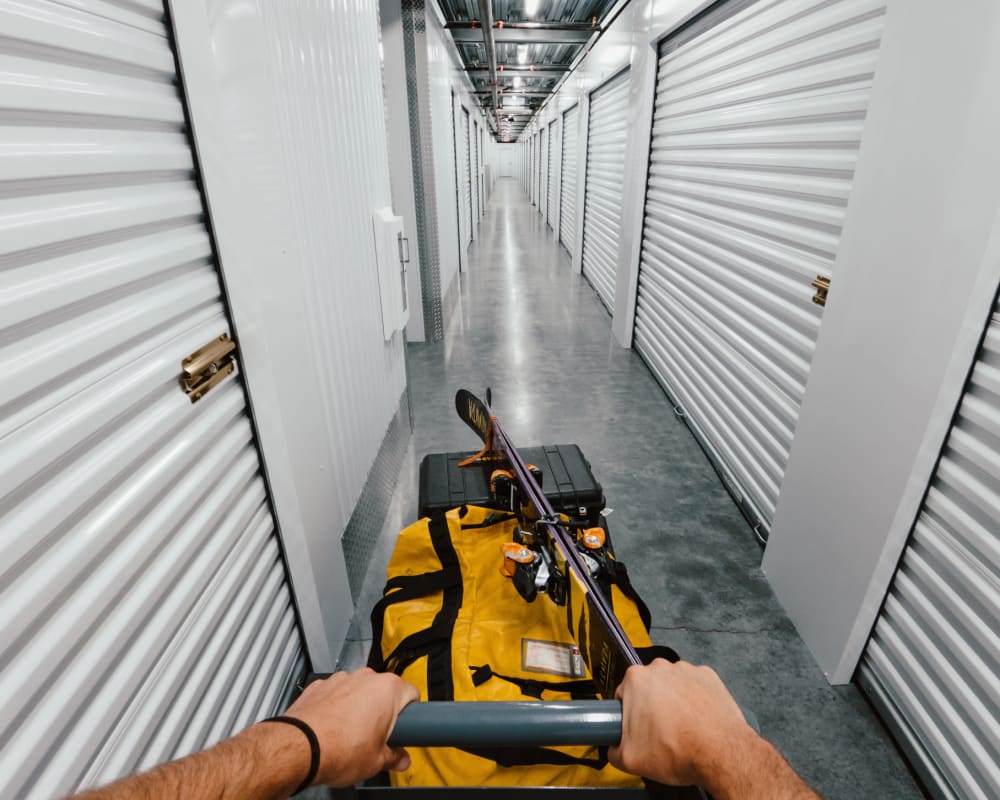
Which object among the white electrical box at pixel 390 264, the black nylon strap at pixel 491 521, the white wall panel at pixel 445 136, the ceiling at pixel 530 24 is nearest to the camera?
the black nylon strap at pixel 491 521

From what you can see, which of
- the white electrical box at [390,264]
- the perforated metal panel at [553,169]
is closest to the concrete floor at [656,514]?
the white electrical box at [390,264]

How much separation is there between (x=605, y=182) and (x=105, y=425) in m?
6.66

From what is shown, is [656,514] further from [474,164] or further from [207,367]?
[474,164]

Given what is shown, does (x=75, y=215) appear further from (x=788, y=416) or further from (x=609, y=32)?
(x=609, y=32)

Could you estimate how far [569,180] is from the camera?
10.1 meters

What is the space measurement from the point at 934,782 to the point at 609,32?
6.51 metres

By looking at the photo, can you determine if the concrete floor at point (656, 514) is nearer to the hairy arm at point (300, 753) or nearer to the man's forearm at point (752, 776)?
the man's forearm at point (752, 776)

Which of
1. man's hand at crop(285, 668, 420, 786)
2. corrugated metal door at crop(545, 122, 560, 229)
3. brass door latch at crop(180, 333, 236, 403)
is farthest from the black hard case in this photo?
corrugated metal door at crop(545, 122, 560, 229)

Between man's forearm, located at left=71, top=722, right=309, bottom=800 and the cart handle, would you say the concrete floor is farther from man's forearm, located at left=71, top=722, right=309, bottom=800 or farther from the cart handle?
man's forearm, located at left=71, top=722, right=309, bottom=800

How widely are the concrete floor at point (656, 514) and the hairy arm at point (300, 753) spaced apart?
136 centimetres

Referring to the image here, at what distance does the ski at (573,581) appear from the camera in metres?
1.18

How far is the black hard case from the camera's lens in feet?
7.21

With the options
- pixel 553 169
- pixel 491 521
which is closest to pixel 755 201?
pixel 491 521

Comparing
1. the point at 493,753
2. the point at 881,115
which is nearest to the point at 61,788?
the point at 493,753
